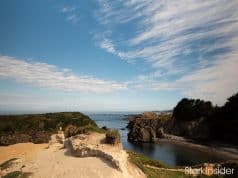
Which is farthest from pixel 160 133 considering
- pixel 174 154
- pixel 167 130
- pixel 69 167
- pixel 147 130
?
pixel 69 167

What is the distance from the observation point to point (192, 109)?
90.6 metres

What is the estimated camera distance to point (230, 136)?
240 feet

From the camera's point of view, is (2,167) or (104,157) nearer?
(104,157)

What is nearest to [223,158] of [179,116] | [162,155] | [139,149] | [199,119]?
[162,155]

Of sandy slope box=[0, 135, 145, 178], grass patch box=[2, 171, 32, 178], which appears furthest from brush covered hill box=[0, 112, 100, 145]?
grass patch box=[2, 171, 32, 178]

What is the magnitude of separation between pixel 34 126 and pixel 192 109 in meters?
55.8

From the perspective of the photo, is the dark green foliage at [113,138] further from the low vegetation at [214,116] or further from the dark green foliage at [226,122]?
the dark green foliage at [226,122]

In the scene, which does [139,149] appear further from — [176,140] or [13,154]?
[13,154]

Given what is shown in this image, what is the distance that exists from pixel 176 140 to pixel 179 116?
1424 centimetres

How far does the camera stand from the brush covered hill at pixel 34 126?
46.4 meters

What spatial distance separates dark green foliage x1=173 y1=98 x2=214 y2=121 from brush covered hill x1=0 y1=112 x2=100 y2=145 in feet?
142

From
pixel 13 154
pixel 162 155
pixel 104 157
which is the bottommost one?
pixel 162 155

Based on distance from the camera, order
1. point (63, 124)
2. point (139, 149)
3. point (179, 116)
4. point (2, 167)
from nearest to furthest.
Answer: point (2, 167), point (63, 124), point (139, 149), point (179, 116)

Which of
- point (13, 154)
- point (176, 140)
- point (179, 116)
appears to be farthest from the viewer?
point (179, 116)
